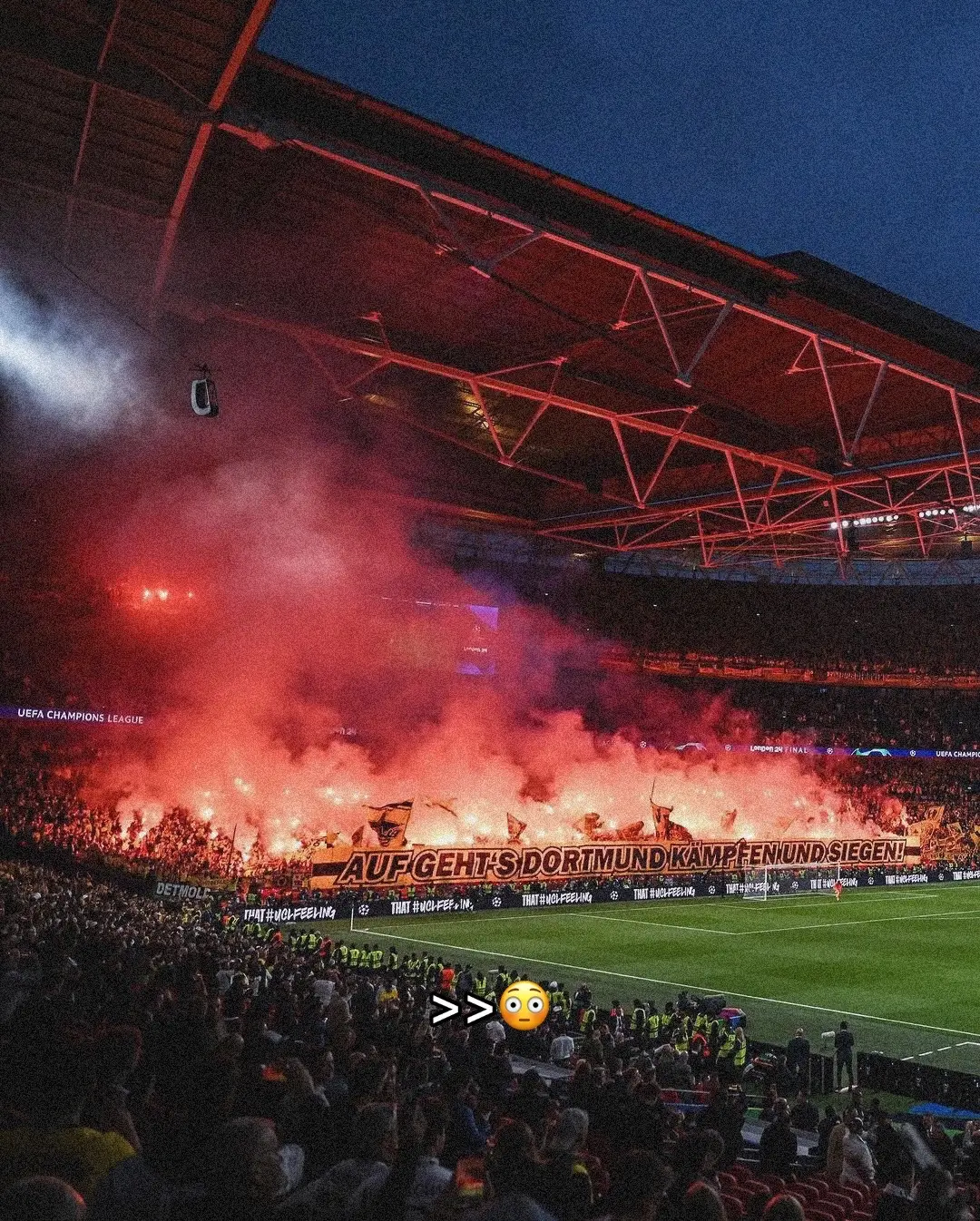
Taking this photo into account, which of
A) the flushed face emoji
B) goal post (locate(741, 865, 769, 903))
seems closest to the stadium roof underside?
the flushed face emoji

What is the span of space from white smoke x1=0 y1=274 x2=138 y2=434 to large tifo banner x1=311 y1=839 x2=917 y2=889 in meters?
13.5

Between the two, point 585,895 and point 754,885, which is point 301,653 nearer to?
point 585,895

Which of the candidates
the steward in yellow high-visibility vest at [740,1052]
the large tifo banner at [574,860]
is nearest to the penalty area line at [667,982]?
the large tifo banner at [574,860]

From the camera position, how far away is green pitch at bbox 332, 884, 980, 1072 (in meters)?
20.0

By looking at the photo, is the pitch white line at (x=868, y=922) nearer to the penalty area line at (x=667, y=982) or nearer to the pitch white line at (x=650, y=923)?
the pitch white line at (x=650, y=923)

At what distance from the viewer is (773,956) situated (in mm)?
26703

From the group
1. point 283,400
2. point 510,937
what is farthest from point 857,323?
point 510,937

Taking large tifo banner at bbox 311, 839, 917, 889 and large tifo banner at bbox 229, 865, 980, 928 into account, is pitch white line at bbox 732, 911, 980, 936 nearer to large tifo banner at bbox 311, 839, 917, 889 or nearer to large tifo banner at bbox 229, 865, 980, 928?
large tifo banner at bbox 229, 865, 980, 928

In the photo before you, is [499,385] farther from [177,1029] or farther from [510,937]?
[177,1029]

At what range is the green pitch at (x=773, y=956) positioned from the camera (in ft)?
65.7

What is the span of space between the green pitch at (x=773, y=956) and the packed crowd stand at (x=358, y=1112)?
4532 mm

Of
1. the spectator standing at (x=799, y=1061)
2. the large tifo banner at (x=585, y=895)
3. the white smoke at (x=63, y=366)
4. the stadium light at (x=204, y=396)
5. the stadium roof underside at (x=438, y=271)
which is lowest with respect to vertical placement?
the spectator standing at (x=799, y=1061)

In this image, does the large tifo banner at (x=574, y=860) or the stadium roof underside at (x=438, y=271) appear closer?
the stadium roof underside at (x=438, y=271)

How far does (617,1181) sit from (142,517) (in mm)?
33355
